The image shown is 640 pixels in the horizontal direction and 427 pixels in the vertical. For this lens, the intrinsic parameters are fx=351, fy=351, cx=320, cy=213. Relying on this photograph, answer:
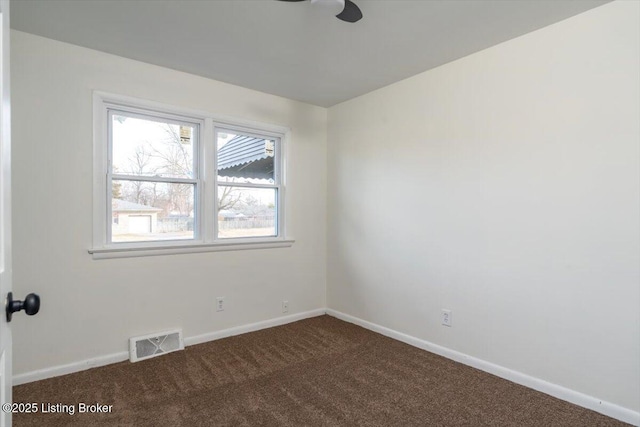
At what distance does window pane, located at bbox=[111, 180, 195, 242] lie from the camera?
2.98m

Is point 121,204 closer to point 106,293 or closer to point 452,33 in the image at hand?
point 106,293

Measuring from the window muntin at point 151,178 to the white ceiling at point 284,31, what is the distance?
562 mm

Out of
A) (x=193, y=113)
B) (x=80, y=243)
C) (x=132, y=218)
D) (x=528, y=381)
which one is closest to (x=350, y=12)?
(x=193, y=113)

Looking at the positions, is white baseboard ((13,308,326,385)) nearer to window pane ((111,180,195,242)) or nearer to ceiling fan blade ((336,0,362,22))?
window pane ((111,180,195,242))

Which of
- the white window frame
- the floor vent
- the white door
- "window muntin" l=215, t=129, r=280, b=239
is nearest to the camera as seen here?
the white door

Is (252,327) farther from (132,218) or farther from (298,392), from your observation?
(132,218)

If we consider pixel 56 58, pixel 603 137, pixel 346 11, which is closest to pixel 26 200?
pixel 56 58

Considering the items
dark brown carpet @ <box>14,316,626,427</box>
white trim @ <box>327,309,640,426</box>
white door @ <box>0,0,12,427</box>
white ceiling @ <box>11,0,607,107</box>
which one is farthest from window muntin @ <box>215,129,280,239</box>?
white door @ <box>0,0,12,427</box>

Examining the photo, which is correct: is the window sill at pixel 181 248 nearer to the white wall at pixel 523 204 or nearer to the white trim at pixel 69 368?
the white trim at pixel 69 368

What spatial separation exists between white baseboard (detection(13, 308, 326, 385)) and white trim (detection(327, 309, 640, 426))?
1125 mm

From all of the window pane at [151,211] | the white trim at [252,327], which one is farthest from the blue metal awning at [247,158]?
the white trim at [252,327]

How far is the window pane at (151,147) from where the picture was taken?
299 centimetres

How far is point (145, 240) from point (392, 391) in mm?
2377

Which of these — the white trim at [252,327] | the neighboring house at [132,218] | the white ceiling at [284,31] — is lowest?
the white trim at [252,327]
